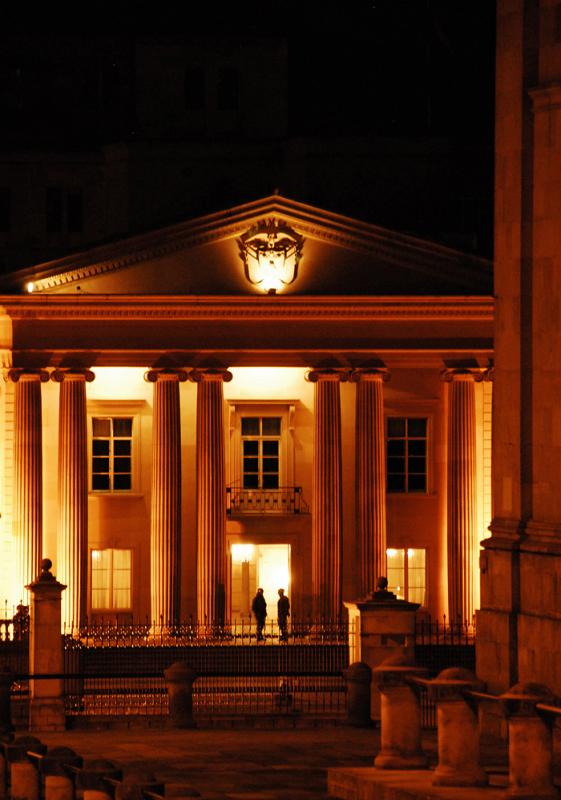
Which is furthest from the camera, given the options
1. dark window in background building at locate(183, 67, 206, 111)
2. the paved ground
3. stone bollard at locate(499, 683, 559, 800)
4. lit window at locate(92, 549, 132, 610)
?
dark window in background building at locate(183, 67, 206, 111)

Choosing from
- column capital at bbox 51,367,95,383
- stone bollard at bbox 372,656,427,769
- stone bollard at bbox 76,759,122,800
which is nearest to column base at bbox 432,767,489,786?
stone bollard at bbox 372,656,427,769

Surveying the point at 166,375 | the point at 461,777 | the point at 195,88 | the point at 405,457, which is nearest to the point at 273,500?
the point at 405,457

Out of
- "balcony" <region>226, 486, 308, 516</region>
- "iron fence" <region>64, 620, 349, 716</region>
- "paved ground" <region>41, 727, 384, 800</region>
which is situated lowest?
"paved ground" <region>41, 727, 384, 800</region>

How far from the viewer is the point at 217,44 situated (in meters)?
76.1

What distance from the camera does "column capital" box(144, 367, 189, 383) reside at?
64.7 m

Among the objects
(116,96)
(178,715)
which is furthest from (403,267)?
(178,715)

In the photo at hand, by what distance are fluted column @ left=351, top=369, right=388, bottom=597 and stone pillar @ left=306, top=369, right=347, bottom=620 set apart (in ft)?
1.93

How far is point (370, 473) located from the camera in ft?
214

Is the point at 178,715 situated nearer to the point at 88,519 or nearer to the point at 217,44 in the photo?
the point at 88,519

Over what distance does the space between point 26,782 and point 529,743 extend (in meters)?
5.20

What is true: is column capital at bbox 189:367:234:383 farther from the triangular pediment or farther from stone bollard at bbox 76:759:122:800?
stone bollard at bbox 76:759:122:800

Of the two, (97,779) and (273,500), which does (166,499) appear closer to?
(273,500)

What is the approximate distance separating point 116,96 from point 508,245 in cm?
5003

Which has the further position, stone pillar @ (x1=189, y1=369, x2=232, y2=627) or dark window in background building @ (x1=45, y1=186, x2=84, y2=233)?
dark window in background building @ (x1=45, y1=186, x2=84, y2=233)
